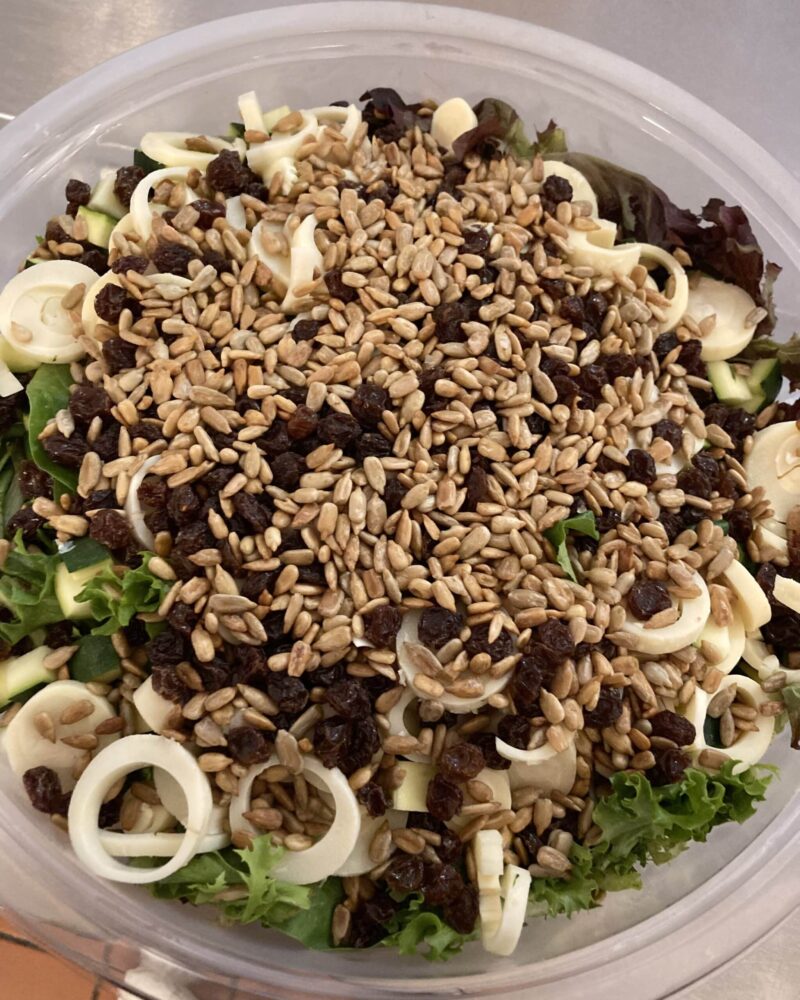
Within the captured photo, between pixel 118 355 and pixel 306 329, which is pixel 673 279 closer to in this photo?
pixel 306 329

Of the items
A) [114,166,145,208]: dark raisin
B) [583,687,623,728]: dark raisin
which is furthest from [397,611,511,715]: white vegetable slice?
[114,166,145,208]: dark raisin

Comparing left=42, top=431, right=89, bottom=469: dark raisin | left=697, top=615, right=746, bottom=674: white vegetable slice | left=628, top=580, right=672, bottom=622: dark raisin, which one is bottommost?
left=42, top=431, right=89, bottom=469: dark raisin

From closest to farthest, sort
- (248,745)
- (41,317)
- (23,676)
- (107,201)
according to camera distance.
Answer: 1. (248,745)
2. (23,676)
3. (41,317)
4. (107,201)

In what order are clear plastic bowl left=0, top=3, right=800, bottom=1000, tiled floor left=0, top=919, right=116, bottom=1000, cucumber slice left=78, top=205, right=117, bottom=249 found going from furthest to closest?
tiled floor left=0, top=919, right=116, bottom=1000, cucumber slice left=78, top=205, right=117, bottom=249, clear plastic bowl left=0, top=3, right=800, bottom=1000

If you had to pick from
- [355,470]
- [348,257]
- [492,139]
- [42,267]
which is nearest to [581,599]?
→ [355,470]

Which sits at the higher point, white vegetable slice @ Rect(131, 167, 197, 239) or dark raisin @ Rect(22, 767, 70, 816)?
white vegetable slice @ Rect(131, 167, 197, 239)

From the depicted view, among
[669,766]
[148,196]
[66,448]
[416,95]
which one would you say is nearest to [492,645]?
[669,766]

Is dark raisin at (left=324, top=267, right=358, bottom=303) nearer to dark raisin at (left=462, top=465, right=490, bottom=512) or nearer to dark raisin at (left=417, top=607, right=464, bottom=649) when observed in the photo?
dark raisin at (left=462, top=465, right=490, bottom=512)
